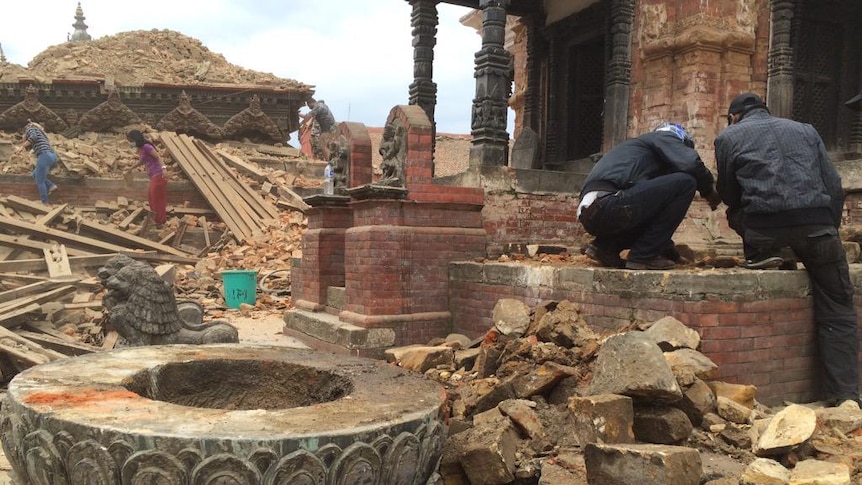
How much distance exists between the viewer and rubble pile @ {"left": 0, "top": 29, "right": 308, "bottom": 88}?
20453 mm

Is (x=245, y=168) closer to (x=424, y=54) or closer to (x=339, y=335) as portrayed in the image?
(x=424, y=54)

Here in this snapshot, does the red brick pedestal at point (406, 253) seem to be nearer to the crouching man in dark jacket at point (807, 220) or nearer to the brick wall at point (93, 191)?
the crouching man in dark jacket at point (807, 220)

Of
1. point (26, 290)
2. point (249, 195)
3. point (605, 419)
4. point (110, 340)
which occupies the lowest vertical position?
point (110, 340)

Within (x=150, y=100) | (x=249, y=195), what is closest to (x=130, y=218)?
(x=249, y=195)

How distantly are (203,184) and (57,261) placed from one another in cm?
456

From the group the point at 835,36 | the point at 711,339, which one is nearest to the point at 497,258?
the point at 711,339

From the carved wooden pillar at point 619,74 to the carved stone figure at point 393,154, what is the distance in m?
3.24

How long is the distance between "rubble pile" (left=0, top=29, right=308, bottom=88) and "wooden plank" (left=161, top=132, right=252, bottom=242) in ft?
16.0

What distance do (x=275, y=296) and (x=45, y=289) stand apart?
311 centimetres

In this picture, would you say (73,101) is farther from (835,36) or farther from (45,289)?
(835,36)

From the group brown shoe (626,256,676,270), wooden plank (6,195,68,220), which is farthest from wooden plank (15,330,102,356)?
wooden plank (6,195,68,220)

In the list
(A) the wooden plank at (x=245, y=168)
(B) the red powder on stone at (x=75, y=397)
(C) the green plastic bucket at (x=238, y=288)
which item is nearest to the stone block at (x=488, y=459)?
(B) the red powder on stone at (x=75, y=397)

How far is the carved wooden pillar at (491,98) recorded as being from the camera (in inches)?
261

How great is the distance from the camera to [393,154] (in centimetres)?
638
